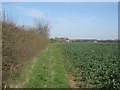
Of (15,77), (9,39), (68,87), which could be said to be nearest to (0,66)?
(9,39)

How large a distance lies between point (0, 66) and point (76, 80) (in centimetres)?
403

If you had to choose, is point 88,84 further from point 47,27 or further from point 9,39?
point 47,27

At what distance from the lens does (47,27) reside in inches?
1722

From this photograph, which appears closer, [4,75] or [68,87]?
[4,75]

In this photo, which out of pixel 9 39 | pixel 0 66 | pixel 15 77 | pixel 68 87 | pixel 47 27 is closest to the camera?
pixel 0 66

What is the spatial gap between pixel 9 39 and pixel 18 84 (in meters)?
2.00

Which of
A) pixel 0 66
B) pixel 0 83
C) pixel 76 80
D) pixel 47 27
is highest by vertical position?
pixel 47 27

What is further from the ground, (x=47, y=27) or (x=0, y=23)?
(x=47, y=27)

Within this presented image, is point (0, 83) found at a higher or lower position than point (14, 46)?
lower

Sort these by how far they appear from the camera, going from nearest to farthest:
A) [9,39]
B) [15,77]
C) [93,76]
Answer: [9,39] → [15,77] → [93,76]

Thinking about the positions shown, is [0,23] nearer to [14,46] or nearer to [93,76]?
[14,46]

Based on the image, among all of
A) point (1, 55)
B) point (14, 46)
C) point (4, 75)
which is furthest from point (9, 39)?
point (4, 75)

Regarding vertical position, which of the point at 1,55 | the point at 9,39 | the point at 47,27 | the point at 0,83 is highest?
the point at 47,27

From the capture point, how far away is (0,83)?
226 inches
